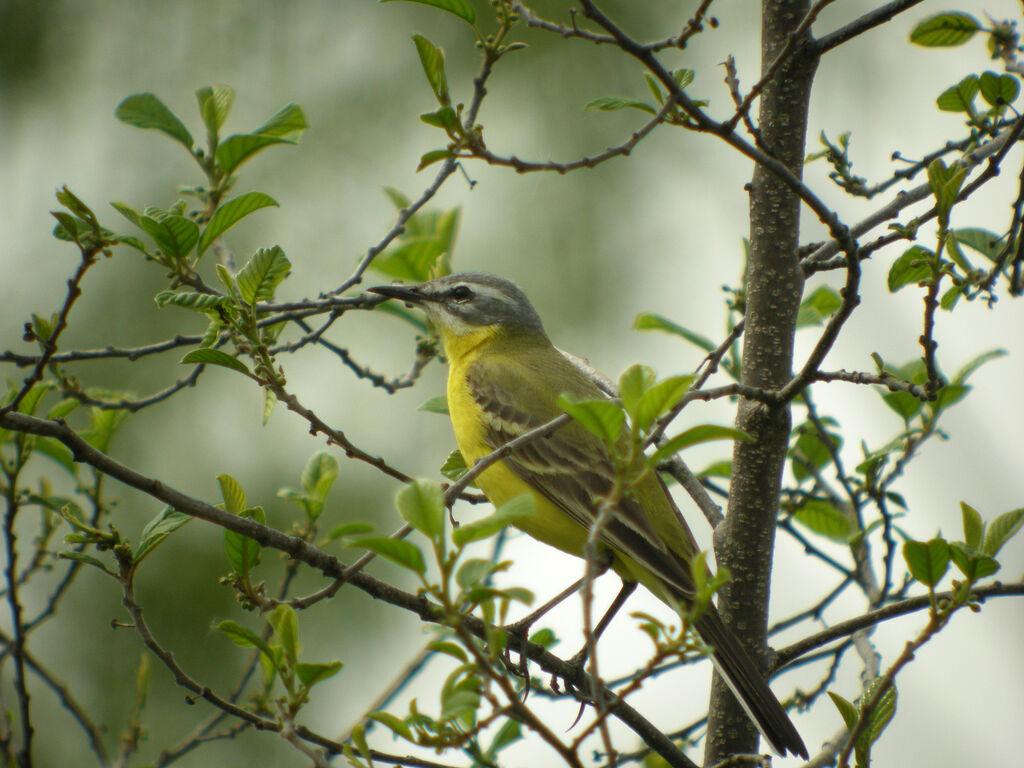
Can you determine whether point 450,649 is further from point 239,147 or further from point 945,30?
point 945,30

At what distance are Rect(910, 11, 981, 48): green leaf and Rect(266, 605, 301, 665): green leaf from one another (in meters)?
3.25

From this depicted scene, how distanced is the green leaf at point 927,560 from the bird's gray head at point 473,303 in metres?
3.62

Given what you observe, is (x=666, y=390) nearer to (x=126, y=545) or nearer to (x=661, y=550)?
(x=126, y=545)

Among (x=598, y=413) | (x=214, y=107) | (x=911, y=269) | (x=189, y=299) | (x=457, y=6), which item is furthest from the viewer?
(x=214, y=107)

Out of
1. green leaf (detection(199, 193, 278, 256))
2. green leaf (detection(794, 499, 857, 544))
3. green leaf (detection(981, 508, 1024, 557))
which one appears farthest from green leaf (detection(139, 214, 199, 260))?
green leaf (detection(794, 499, 857, 544))

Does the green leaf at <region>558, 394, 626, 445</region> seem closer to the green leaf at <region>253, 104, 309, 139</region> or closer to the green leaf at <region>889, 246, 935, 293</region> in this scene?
the green leaf at <region>889, 246, 935, 293</region>

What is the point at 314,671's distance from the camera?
255 cm

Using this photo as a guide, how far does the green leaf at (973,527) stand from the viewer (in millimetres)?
2811

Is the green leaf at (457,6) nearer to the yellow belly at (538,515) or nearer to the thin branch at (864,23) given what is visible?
the thin branch at (864,23)

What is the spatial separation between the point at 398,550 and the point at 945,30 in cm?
316

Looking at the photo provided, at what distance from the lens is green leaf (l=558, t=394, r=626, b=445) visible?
81.8 inches

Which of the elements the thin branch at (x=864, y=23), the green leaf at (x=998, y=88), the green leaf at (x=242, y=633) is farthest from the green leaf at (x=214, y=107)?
the green leaf at (x=998, y=88)

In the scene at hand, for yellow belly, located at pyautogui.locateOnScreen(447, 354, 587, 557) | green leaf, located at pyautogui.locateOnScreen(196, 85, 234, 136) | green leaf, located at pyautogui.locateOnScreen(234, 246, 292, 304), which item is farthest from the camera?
yellow belly, located at pyautogui.locateOnScreen(447, 354, 587, 557)

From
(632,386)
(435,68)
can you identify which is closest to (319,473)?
(435,68)
